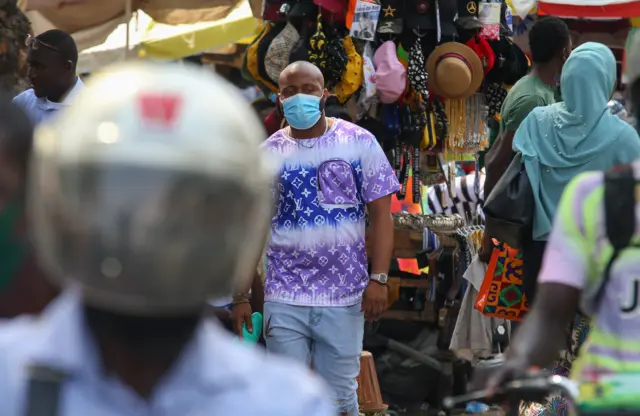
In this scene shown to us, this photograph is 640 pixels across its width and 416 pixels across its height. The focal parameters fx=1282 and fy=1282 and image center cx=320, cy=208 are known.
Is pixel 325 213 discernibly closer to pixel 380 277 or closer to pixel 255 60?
pixel 380 277

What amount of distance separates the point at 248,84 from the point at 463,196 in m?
4.62

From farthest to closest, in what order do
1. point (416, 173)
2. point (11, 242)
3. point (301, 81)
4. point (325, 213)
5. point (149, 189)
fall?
point (416, 173), point (301, 81), point (325, 213), point (11, 242), point (149, 189)

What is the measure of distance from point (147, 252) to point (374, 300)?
4.81m

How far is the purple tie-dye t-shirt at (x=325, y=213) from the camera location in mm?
6320

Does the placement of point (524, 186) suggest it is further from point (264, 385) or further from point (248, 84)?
point (248, 84)

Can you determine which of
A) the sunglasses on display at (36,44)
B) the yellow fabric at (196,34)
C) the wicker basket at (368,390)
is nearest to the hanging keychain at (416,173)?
the wicker basket at (368,390)

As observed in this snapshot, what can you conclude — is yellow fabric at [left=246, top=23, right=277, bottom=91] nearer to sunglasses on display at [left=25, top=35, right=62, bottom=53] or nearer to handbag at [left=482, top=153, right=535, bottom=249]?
sunglasses on display at [left=25, top=35, right=62, bottom=53]

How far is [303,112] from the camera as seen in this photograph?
6383mm

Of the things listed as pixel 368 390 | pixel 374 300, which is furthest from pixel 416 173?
pixel 374 300

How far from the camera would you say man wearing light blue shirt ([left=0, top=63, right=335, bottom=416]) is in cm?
164

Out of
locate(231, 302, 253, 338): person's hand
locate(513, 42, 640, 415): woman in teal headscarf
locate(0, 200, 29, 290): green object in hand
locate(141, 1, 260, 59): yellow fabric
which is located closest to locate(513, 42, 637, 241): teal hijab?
locate(513, 42, 640, 415): woman in teal headscarf

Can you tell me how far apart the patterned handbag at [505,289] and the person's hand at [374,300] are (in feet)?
2.00

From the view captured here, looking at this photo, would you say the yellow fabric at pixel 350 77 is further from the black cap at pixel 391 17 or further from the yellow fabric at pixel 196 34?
the yellow fabric at pixel 196 34

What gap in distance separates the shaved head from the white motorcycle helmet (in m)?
4.84
